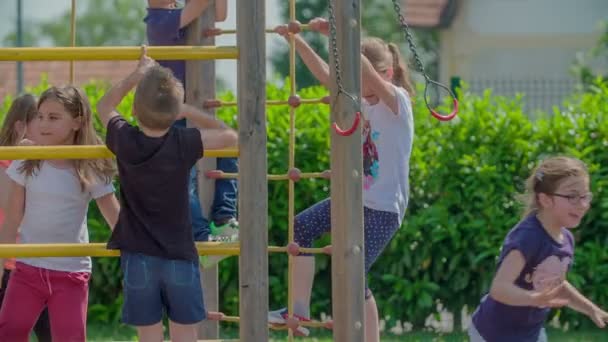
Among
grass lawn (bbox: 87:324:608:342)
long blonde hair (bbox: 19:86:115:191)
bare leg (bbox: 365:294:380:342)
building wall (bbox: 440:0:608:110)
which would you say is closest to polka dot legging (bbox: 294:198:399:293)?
bare leg (bbox: 365:294:380:342)

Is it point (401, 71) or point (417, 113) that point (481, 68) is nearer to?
point (417, 113)

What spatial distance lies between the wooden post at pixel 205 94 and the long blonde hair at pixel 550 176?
1.62m

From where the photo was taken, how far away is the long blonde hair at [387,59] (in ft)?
20.6

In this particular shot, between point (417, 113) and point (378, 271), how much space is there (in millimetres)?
1073

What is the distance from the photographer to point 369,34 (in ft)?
184

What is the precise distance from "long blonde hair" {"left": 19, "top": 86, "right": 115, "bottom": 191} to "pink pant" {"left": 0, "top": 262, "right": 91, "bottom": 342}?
38 centimetres

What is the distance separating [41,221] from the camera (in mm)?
5871

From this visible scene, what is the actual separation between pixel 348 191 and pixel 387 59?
110 cm

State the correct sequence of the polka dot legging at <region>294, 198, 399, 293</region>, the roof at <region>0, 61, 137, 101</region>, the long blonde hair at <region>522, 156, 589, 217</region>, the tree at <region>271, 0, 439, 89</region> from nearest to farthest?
the long blonde hair at <region>522, 156, 589, 217</region> → the polka dot legging at <region>294, 198, 399, 293</region> → the roof at <region>0, 61, 137, 101</region> → the tree at <region>271, 0, 439, 89</region>

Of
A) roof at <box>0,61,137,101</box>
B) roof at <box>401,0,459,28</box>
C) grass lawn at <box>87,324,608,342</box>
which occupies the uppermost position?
roof at <box>401,0,459,28</box>

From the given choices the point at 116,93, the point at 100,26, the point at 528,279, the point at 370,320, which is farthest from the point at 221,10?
the point at 100,26

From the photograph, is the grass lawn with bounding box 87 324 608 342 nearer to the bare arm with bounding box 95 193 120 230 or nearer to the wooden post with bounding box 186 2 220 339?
the wooden post with bounding box 186 2 220 339

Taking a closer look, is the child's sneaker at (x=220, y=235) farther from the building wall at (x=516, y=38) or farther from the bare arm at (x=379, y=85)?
the building wall at (x=516, y=38)

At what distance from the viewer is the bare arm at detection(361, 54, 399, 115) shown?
19.4 feet
